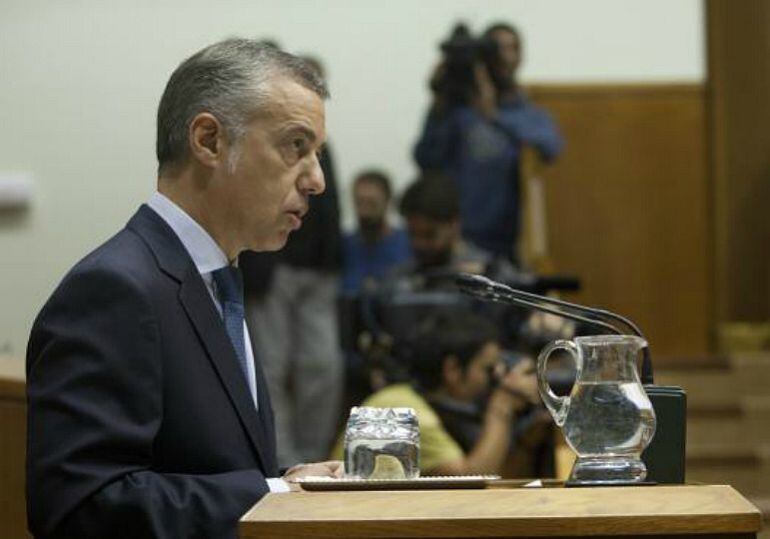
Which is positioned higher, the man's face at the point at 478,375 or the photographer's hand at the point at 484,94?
the photographer's hand at the point at 484,94

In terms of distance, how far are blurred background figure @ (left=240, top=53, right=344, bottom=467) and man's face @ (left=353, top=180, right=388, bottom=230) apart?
0.56 meters

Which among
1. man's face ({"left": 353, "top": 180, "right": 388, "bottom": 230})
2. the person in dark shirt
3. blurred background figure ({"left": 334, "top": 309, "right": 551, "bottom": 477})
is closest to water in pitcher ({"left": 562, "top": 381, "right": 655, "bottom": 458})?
blurred background figure ({"left": 334, "top": 309, "right": 551, "bottom": 477})

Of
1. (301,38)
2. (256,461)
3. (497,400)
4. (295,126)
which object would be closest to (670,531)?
(256,461)

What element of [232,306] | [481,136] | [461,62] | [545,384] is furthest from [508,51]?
[545,384]

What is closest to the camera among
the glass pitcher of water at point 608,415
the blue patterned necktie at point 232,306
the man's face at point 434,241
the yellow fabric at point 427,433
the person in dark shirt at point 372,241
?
the glass pitcher of water at point 608,415

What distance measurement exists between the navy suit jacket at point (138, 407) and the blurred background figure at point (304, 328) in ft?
15.5

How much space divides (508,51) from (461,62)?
→ 302 mm

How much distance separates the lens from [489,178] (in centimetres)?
709

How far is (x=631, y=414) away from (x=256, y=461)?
19.3 inches

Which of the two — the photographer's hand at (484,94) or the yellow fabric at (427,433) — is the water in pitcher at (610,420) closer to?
the yellow fabric at (427,433)

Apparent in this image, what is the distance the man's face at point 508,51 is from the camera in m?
7.14

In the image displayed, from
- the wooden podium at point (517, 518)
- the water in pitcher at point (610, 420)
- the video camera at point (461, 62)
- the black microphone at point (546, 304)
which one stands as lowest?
the wooden podium at point (517, 518)

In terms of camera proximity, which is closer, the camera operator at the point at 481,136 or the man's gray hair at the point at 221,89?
the man's gray hair at the point at 221,89

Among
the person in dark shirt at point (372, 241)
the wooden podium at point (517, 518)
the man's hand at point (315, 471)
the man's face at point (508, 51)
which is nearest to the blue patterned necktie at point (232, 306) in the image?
the man's hand at point (315, 471)
